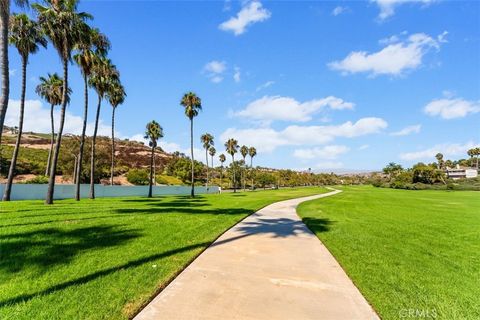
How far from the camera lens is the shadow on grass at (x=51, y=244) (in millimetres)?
6497

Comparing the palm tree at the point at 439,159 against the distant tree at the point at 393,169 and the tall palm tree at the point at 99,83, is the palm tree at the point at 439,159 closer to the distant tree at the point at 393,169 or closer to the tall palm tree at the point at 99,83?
the distant tree at the point at 393,169

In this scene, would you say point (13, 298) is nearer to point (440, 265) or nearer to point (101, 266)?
point (101, 266)

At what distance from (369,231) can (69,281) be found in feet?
36.1

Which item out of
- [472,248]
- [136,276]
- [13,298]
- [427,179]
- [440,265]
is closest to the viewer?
[13,298]

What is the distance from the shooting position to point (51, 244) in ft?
26.0

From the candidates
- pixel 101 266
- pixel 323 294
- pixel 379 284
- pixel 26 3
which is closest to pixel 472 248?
pixel 379 284

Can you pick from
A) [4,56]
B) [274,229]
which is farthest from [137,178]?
[4,56]

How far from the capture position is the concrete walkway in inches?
177

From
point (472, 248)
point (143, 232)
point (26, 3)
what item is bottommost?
point (472, 248)

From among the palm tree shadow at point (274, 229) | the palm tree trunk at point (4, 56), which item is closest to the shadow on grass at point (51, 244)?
the palm tree shadow at point (274, 229)

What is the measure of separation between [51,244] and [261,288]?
599cm

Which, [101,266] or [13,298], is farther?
[101,266]

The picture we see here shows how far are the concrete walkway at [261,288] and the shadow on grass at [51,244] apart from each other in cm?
300

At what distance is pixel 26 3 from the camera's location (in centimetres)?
1097
